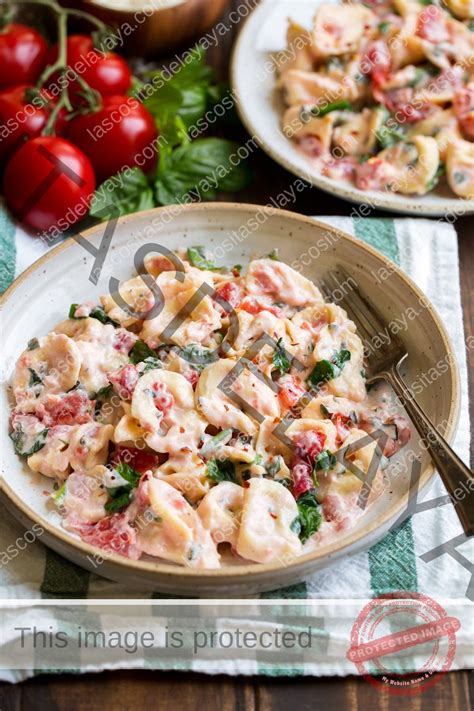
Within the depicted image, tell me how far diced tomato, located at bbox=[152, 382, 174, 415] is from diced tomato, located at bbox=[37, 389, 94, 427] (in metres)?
0.22

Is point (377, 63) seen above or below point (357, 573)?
above

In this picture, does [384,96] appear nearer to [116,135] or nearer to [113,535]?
[116,135]

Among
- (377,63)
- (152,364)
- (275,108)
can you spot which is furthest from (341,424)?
(377,63)

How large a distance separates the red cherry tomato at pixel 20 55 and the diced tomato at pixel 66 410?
6.13ft

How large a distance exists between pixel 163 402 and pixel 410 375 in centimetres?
84

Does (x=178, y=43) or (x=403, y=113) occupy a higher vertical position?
(x=178, y=43)

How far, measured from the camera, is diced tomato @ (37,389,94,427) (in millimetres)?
2652

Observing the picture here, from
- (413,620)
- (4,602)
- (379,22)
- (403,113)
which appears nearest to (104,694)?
(4,602)

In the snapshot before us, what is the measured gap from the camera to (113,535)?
2402mm

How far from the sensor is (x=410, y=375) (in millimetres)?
2920

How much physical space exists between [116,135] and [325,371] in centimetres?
153

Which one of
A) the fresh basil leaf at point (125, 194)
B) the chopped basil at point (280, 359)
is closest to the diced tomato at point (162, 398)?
the chopped basil at point (280, 359)

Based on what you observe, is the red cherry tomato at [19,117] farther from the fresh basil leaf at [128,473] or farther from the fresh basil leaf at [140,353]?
the fresh basil leaf at [128,473]

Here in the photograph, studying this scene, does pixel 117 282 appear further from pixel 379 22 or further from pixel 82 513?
pixel 379 22
